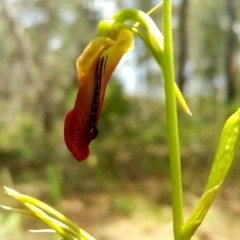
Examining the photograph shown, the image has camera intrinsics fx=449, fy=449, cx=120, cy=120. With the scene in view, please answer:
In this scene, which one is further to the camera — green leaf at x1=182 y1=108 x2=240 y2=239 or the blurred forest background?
the blurred forest background

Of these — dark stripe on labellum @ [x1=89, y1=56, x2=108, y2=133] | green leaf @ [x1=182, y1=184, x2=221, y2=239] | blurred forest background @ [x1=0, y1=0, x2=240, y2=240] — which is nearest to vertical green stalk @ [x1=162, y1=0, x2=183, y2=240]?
green leaf @ [x1=182, y1=184, x2=221, y2=239]

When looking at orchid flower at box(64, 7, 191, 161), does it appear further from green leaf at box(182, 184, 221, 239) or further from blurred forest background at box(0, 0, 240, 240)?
blurred forest background at box(0, 0, 240, 240)

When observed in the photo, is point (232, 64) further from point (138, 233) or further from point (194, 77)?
point (194, 77)

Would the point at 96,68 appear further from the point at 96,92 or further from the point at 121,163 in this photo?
the point at 121,163

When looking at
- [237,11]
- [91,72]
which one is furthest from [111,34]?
[237,11]

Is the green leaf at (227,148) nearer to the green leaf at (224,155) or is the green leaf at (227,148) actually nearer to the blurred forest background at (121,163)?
the green leaf at (224,155)

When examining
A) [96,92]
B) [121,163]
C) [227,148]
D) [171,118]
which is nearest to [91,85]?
[96,92]
